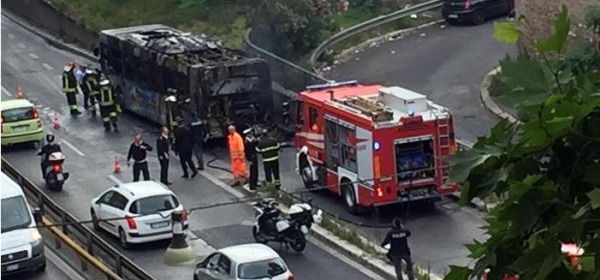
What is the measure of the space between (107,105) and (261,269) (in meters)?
13.7

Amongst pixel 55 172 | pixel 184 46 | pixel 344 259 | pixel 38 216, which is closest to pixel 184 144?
pixel 55 172

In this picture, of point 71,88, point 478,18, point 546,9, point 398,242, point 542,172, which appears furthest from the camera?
point 478,18

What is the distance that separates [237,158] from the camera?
26922 millimetres

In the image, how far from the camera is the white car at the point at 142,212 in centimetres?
2273

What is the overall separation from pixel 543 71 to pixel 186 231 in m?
18.6

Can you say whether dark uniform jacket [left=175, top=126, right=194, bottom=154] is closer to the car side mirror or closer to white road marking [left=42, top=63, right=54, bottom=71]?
the car side mirror

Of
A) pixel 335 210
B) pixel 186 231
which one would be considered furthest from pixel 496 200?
pixel 335 210

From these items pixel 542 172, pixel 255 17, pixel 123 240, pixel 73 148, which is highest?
pixel 542 172

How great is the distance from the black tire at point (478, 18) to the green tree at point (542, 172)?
3705 centimetres

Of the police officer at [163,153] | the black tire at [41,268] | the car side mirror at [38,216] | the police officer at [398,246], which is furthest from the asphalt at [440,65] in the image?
the black tire at [41,268]

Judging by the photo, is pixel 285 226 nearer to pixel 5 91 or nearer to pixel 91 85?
pixel 91 85

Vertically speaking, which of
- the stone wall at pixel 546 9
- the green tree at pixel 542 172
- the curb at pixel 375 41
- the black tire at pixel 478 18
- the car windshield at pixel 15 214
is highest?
the green tree at pixel 542 172

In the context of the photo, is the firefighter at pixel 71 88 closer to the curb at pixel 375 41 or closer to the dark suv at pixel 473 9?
the curb at pixel 375 41

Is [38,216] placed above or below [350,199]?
above
